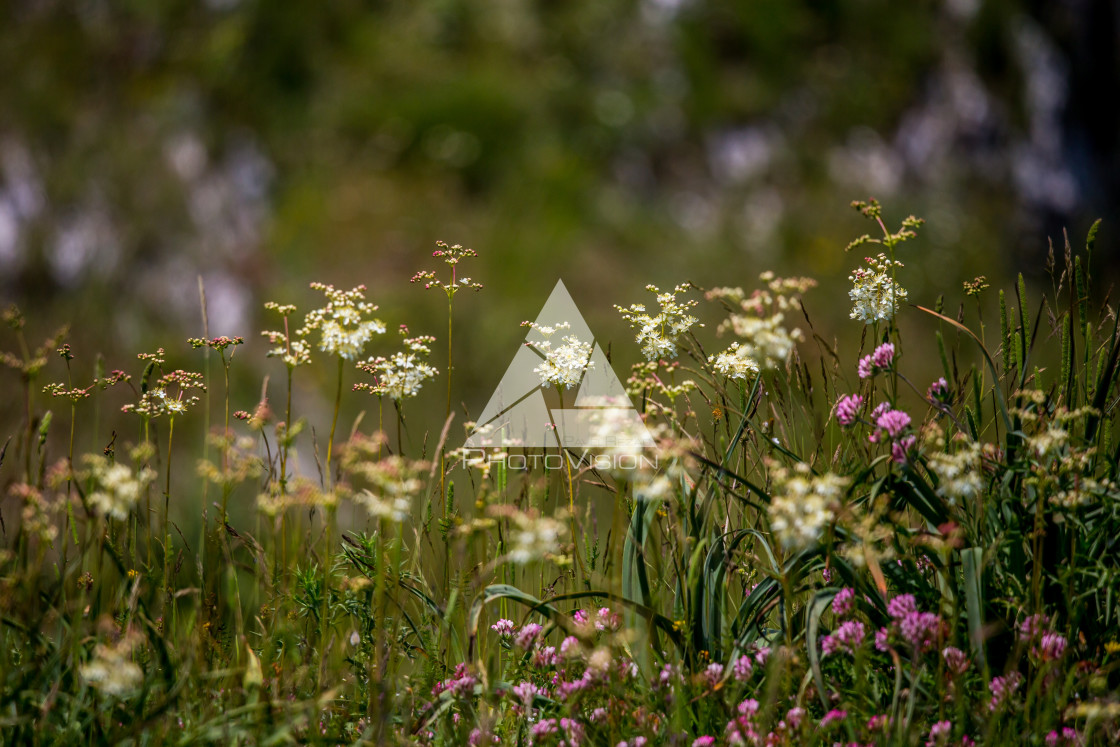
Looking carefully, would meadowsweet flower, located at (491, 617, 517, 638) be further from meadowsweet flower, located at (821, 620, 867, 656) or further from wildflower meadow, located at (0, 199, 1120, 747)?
meadowsweet flower, located at (821, 620, 867, 656)

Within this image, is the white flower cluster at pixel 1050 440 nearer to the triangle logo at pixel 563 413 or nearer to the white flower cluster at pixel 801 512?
the white flower cluster at pixel 801 512

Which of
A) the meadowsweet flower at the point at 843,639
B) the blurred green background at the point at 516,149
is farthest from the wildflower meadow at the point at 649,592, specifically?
the blurred green background at the point at 516,149

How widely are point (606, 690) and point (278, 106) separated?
17.0ft

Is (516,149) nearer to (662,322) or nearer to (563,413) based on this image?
(563,413)

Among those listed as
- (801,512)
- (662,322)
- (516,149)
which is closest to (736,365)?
(662,322)

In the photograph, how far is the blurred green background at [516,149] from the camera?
4.79m

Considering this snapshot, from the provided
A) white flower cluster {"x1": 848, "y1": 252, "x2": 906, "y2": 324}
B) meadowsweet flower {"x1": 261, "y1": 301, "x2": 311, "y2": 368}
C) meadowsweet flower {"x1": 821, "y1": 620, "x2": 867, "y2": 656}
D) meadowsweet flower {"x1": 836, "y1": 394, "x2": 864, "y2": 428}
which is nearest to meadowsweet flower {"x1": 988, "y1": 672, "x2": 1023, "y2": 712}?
meadowsweet flower {"x1": 821, "y1": 620, "x2": 867, "y2": 656}

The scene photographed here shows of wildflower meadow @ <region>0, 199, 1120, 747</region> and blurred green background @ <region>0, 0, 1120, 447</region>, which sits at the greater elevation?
blurred green background @ <region>0, 0, 1120, 447</region>

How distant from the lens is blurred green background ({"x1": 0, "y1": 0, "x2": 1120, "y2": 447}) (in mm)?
4789

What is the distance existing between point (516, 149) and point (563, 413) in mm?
3689

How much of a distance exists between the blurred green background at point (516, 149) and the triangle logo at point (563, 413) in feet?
4.49

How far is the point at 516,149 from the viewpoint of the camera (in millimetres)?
5211

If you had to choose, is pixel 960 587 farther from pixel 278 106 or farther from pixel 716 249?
pixel 278 106

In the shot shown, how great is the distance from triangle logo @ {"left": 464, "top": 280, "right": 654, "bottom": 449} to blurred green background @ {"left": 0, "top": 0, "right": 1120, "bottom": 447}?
4.49ft
